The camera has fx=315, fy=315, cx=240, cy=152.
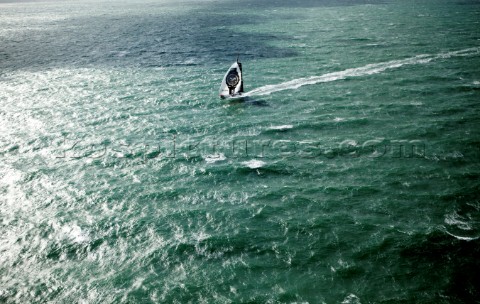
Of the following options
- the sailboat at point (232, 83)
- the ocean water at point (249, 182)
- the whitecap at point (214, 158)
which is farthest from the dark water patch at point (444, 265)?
the sailboat at point (232, 83)

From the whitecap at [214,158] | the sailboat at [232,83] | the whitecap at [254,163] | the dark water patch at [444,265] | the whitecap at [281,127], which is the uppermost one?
the sailboat at [232,83]

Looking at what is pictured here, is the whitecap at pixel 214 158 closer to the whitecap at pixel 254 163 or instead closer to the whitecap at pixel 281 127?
the whitecap at pixel 254 163

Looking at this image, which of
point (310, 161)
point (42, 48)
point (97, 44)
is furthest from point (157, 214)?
point (42, 48)

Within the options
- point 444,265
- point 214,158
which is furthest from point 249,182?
point 444,265

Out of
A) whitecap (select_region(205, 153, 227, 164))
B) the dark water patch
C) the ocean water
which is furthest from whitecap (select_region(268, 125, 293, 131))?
the dark water patch

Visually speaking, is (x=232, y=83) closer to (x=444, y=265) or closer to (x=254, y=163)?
(x=254, y=163)

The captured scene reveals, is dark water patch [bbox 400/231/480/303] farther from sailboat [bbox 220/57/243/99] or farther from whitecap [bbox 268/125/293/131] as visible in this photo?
sailboat [bbox 220/57/243/99]
